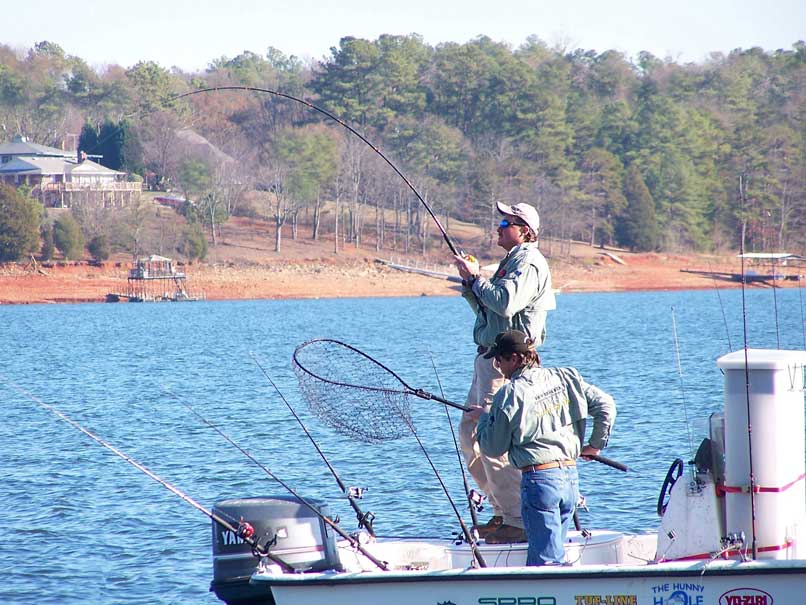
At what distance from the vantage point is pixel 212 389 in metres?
25.8

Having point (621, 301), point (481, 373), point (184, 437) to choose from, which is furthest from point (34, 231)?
point (481, 373)

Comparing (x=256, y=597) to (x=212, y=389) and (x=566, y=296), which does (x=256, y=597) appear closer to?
(x=212, y=389)

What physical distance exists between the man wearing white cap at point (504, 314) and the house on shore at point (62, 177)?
258 feet

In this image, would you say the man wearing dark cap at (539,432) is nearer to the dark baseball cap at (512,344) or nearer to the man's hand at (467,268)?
the dark baseball cap at (512,344)

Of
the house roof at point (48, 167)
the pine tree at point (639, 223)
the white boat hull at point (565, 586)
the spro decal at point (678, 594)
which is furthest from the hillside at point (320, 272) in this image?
the spro decal at point (678, 594)

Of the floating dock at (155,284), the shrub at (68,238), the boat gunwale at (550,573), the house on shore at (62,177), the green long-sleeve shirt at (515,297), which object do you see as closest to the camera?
the boat gunwale at (550,573)

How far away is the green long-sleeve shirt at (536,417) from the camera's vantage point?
242 inches

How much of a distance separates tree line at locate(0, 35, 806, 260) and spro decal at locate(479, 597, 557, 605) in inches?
2942

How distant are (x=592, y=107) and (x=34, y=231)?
47398mm

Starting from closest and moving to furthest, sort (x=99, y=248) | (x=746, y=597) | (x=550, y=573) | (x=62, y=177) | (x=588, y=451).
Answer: (x=746, y=597) → (x=550, y=573) → (x=588, y=451) → (x=99, y=248) → (x=62, y=177)

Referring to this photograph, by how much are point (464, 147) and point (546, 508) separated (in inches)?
3455

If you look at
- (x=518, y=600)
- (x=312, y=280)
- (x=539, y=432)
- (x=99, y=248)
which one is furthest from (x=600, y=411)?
(x=99, y=248)

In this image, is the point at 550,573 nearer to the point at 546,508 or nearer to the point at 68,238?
the point at 546,508

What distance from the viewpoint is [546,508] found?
621cm
